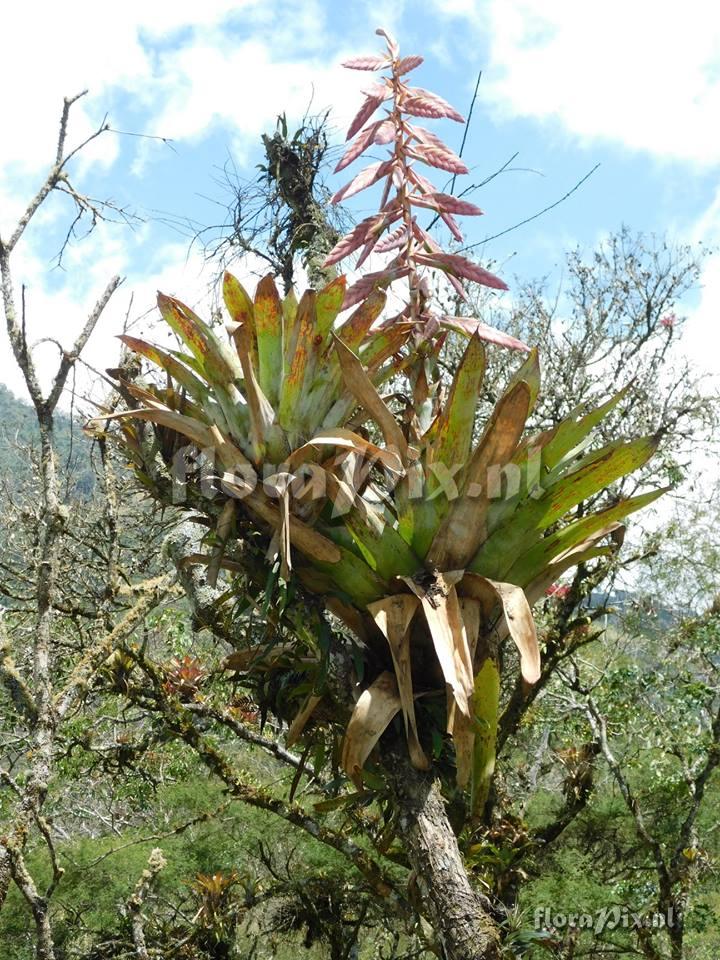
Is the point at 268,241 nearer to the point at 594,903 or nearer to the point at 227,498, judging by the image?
the point at 227,498

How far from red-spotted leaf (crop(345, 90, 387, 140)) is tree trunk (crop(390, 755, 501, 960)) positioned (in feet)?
5.89

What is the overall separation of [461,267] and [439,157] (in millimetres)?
362

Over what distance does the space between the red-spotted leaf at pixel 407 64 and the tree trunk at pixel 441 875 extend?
76.6 inches

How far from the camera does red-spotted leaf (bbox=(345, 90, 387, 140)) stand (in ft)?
8.07

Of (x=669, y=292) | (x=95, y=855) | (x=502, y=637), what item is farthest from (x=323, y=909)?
(x=669, y=292)

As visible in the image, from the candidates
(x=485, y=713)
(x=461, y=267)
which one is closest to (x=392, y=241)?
(x=461, y=267)

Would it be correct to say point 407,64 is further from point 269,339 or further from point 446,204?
point 269,339

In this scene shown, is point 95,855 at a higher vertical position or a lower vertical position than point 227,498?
A: lower

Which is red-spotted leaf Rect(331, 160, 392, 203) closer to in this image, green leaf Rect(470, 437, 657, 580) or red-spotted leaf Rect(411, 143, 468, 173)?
red-spotted leaf Rect(411, 143, 468, 173)

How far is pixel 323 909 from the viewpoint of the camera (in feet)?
18.0

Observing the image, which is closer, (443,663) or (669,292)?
(443,663)

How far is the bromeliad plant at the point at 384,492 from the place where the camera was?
1.95 metres

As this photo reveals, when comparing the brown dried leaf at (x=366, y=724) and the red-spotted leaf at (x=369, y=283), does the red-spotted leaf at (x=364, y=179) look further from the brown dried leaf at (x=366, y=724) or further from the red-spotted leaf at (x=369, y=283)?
the brown dried leaf at (x=366, y=724)

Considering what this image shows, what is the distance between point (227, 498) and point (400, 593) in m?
0.51
